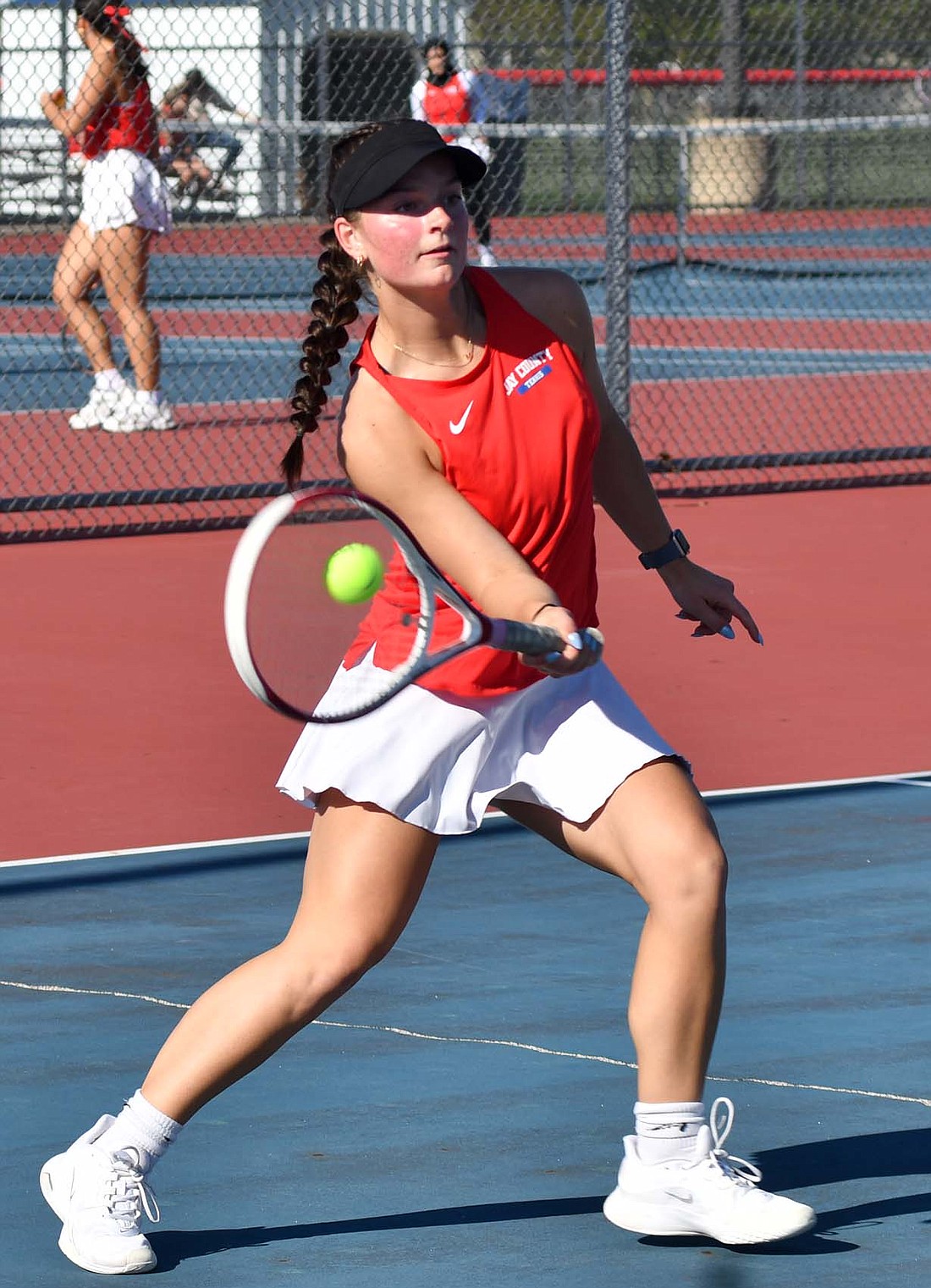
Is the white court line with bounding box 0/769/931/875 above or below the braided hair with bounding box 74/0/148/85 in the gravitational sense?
below

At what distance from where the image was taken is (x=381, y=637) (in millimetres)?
3566

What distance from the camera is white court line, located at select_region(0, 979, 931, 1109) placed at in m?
4.21

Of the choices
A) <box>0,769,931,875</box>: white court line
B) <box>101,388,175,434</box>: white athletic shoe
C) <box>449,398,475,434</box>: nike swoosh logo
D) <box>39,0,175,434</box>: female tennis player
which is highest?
<box>449,398,475,434</box>: nike swoosh logo

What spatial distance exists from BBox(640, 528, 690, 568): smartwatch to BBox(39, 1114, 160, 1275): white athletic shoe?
116cm

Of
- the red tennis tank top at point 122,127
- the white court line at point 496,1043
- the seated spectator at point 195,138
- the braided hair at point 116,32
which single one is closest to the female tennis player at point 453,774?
the white court line at point 496,1043

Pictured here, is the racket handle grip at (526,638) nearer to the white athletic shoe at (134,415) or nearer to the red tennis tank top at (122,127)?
the red tennis tank top at (122,127)

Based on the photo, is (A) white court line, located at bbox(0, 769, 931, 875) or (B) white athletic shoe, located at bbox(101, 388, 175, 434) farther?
(B) white athletic shoe, located at bbox(101, 388, 175, 434)

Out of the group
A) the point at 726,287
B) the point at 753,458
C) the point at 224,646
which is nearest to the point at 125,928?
the point at 224,646

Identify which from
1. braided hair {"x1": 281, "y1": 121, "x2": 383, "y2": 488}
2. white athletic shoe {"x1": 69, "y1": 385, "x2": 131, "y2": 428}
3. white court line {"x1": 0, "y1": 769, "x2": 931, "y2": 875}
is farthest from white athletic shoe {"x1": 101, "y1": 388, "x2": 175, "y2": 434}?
braided hair {"x1": 281, "y1": 121, "x2": 383, "y2": 488}

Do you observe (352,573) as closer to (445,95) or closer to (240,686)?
(240,686)

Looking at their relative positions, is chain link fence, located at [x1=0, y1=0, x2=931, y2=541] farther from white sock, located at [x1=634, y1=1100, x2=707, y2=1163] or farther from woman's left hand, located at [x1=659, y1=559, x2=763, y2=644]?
white sock, located at [x1=634, y1=1100, x2=707, y2=1163]

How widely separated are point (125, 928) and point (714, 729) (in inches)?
90.4

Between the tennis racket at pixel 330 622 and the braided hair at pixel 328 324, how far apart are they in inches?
7.3

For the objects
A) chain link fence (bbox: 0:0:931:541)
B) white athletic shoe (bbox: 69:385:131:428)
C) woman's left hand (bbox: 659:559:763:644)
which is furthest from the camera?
white athletic shoe (bbox: 69:385:131:428)
